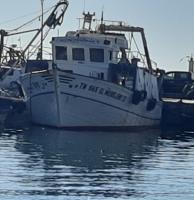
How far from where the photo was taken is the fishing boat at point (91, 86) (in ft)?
135

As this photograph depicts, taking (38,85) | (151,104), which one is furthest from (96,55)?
(151,104)

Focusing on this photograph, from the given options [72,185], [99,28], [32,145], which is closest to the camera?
[72,185]

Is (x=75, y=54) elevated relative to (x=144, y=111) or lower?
elevated

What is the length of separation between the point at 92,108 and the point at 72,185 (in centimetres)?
1974

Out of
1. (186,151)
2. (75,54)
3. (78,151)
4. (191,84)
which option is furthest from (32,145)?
(191,84)

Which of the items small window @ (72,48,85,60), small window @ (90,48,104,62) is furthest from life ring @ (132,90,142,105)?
small window @ (72,48,85,60)

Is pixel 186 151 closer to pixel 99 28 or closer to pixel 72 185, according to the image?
pixel 72 185

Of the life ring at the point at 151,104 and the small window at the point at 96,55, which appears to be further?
the life ring at the point at 151,104

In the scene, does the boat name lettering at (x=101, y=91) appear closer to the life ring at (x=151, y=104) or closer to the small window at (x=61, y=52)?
the small window at (x=61, y=52)

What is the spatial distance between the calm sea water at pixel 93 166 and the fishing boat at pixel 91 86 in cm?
158

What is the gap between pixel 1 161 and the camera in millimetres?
26750

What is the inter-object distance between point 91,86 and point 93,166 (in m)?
14.8

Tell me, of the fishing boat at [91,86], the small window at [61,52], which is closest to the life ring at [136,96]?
the fishing boat at [91,86]

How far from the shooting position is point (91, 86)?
40.9 meters
